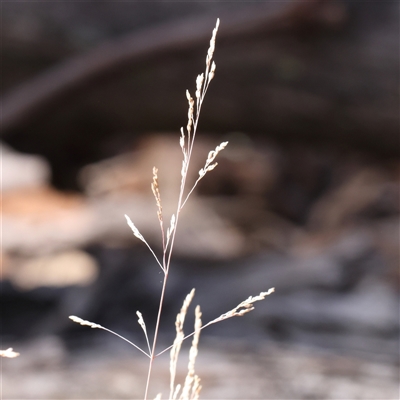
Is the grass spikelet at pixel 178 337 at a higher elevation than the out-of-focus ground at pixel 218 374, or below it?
below

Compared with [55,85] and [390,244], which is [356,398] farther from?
[55,85]

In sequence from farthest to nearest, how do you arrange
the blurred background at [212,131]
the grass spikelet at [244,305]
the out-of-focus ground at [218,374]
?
the blurred background at [212,131] < the out-of-focus ground at [218,374] < the grass spikelet at [244,305]

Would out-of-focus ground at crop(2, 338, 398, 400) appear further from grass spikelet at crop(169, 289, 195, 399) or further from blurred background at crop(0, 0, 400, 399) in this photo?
grass spikelet at crop(169, 289, 195, 399)

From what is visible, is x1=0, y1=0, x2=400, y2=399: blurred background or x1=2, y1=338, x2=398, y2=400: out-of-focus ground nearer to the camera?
x1=2, y1=338, x2=398, y2=400: out-of-focus ground

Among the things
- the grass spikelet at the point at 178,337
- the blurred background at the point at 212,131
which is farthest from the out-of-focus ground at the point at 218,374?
the grass spikelet at the point at 178,337

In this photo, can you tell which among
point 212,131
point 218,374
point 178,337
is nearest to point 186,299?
point 178,337

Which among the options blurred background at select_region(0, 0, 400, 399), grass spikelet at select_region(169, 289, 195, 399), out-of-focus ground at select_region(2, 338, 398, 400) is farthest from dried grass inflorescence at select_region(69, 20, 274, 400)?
blurred background at select_region(0, 0, 400, 399)

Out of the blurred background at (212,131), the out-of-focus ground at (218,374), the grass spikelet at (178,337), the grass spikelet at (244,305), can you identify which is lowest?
the grass spikelet at (178,337)

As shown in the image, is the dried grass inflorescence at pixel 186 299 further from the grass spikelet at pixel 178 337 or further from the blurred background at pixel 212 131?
the blurred background at pixel 212 131
